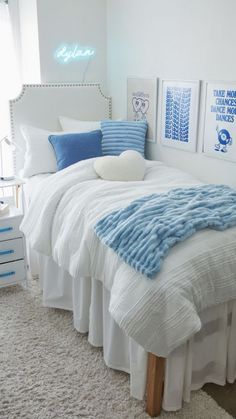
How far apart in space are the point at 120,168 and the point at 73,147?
500 millimetres

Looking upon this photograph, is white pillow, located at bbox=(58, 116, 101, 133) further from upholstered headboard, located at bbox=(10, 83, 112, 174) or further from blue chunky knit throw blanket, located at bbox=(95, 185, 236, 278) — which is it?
blue chunky knit throw blanket, located at bbox=(95, 185, 236, 278)

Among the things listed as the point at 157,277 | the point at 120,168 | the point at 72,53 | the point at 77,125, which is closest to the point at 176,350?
the point at 157,277

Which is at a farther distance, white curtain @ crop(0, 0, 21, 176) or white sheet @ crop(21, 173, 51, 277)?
white curtain @ crop(0, 0, 21, 176)

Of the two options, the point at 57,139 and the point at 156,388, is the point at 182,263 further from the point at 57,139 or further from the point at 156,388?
the point at 57,139

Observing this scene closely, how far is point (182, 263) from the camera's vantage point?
1.62 meters

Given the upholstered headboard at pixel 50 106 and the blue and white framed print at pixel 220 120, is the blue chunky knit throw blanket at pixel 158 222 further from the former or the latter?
the upholstered headboard at pixel 50 106

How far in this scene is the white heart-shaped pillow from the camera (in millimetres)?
2547

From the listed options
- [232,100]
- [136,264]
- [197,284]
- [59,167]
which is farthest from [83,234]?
[232,100]

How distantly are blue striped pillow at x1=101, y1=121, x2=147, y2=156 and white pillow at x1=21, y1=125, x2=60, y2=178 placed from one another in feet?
1.29

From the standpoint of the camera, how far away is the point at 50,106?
3.28 m

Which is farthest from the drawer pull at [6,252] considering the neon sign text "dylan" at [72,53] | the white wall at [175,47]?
the neon sign text "dylan" at [72,53]

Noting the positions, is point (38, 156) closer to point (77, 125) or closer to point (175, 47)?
point (77, 125)

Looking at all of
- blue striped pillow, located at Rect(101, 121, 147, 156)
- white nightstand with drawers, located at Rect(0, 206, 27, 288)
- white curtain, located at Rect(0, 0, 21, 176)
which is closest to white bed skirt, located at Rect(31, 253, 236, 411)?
white nightstand with drawers, located at Rect(0, 206, 27, 288)

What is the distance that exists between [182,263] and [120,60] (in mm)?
2324
